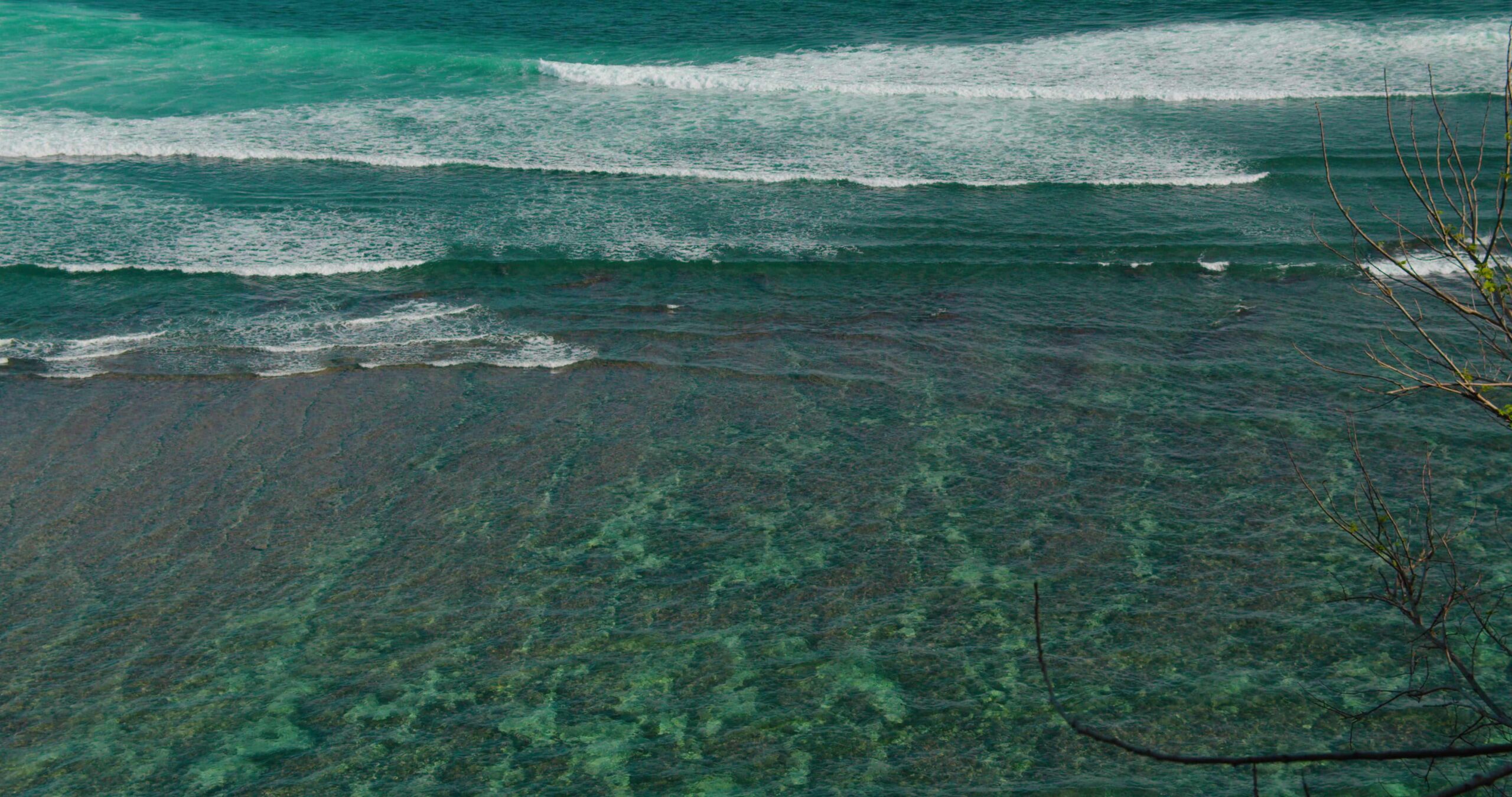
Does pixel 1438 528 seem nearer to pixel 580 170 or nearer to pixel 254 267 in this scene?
pixel 580 170

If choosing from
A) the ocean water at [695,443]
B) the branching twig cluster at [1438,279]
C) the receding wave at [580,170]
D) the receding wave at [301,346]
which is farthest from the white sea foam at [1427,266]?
the receding wave at [301,346]

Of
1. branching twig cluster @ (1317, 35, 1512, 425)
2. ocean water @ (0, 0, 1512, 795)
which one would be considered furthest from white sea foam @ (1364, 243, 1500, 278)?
ocean water @ (0, 0, 1512, 795)

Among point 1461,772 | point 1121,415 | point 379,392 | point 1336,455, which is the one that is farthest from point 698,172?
point 1461,772

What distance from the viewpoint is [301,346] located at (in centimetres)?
1195

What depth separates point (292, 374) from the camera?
37.3 feet

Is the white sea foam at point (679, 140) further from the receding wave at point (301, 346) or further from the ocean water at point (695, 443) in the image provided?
the receding wave at point (301, 346)

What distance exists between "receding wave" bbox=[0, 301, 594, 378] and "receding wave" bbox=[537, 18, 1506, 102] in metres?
10.3

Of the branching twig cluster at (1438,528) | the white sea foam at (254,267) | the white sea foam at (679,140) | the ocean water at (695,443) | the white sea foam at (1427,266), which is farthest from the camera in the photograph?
the white sea foam at (679,140)

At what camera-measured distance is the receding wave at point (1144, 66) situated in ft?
64.7

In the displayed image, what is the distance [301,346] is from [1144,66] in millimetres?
15905

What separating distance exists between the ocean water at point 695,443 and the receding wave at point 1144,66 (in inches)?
12.4

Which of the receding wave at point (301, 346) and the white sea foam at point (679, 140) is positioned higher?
the white sea foam at point (679, 140)

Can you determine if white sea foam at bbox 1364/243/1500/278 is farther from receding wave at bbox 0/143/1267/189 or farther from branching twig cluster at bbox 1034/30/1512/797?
receding wave at bbox 0/143/1267/189

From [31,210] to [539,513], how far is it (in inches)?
446
